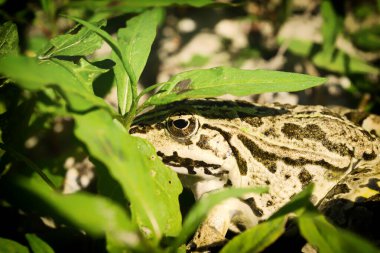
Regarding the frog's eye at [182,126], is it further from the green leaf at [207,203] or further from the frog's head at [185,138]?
the green leaf at [207,203]

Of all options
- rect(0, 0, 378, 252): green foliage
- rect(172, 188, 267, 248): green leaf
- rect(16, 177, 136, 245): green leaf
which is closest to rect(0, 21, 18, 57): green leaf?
rect(0, 0, 378, 252): green foliage

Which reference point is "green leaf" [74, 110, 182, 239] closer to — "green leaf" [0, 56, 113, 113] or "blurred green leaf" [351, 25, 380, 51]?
"green leaf" [0, 56, 113, 113]

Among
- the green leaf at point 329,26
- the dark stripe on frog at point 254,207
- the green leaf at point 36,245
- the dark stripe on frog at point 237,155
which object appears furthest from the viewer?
the green leaf at point 329,26

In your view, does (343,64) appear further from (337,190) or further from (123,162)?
(123,162)

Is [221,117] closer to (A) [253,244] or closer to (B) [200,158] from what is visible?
(B) [200,158]

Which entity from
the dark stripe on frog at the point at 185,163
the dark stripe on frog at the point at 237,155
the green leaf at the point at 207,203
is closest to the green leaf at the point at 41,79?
the green leaf at the point at 207,203
